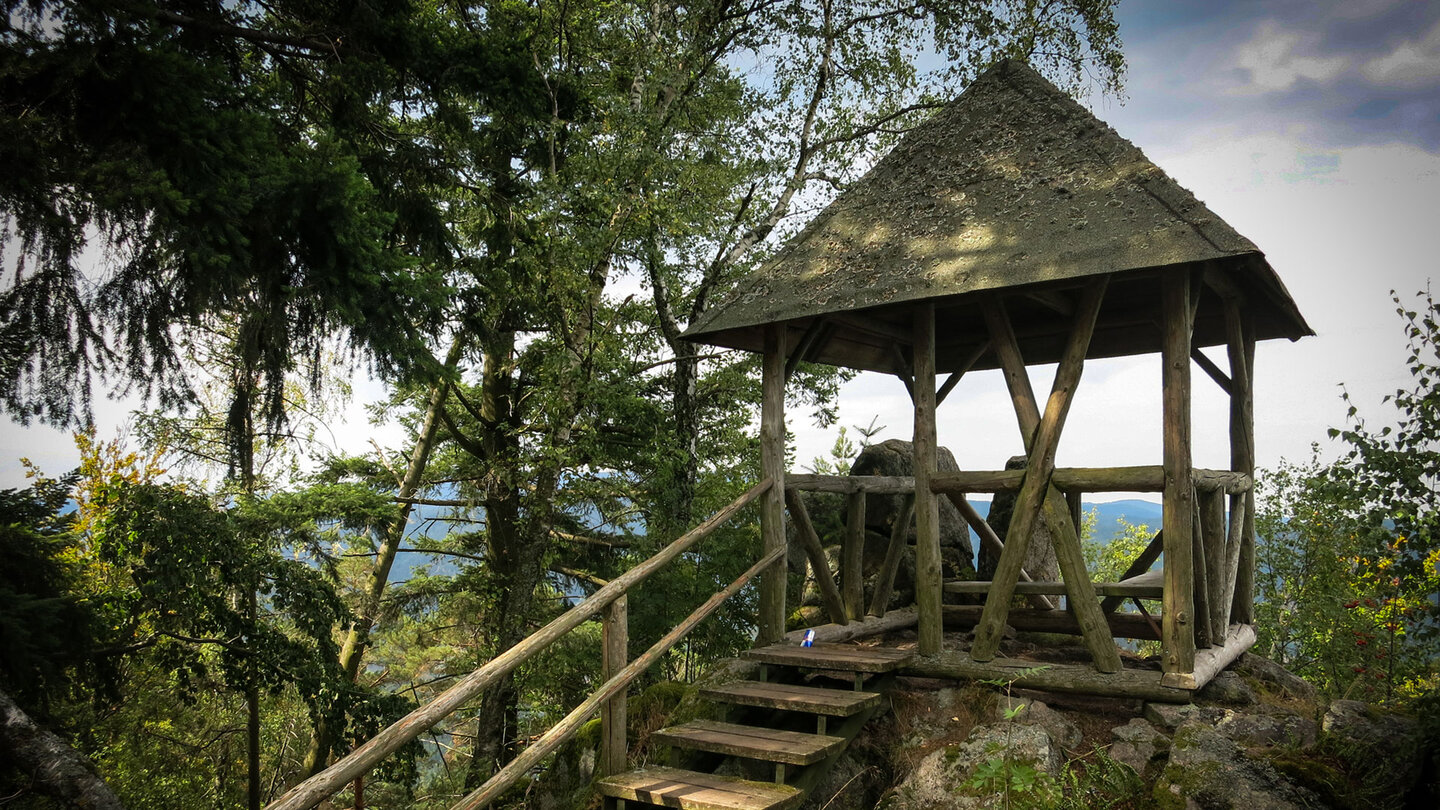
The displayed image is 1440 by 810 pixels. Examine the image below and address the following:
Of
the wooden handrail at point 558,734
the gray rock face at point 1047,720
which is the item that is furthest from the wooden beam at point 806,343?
the gray rock face at point 1047,720

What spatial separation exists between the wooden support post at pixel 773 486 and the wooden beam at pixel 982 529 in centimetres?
132

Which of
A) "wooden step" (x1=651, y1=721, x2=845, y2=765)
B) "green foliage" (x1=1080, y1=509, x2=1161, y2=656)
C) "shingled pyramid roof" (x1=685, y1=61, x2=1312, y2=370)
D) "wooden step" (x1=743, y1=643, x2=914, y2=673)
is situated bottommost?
"green foliage" (x1=1080, y1=509, x2=1161, y2=656)

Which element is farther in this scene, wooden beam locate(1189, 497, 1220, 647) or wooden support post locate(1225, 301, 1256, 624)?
wooden support post locate(1225, 301, 1256, 624)

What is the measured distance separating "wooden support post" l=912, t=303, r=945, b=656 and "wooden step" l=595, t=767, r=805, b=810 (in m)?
1.74

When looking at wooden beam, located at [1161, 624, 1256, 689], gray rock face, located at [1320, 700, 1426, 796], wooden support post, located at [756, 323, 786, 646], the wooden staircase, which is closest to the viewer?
gray rock face, located at [1320, 700, 1426, 796]

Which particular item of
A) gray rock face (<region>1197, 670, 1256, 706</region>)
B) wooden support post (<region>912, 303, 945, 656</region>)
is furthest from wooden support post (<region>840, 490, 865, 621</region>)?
gray rock face (<region>1197, 670, 1256, 706</region>)

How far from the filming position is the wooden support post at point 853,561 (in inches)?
289

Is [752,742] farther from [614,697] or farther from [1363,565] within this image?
[1363,565]

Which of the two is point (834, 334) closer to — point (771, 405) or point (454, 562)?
point (771, 405)

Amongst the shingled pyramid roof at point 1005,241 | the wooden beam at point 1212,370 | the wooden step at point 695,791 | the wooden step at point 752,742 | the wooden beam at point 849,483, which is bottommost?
the wooden step at point 695,791

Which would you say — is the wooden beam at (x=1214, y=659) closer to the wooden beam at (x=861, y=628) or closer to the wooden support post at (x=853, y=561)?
the wooden beam at (x=861, y=628)

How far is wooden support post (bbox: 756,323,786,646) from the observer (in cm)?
652

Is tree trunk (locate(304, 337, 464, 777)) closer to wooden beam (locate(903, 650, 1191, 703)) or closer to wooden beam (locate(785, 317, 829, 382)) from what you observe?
wooden beam (locate(785, 317, 829, 382))

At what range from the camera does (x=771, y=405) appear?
6676 mm
